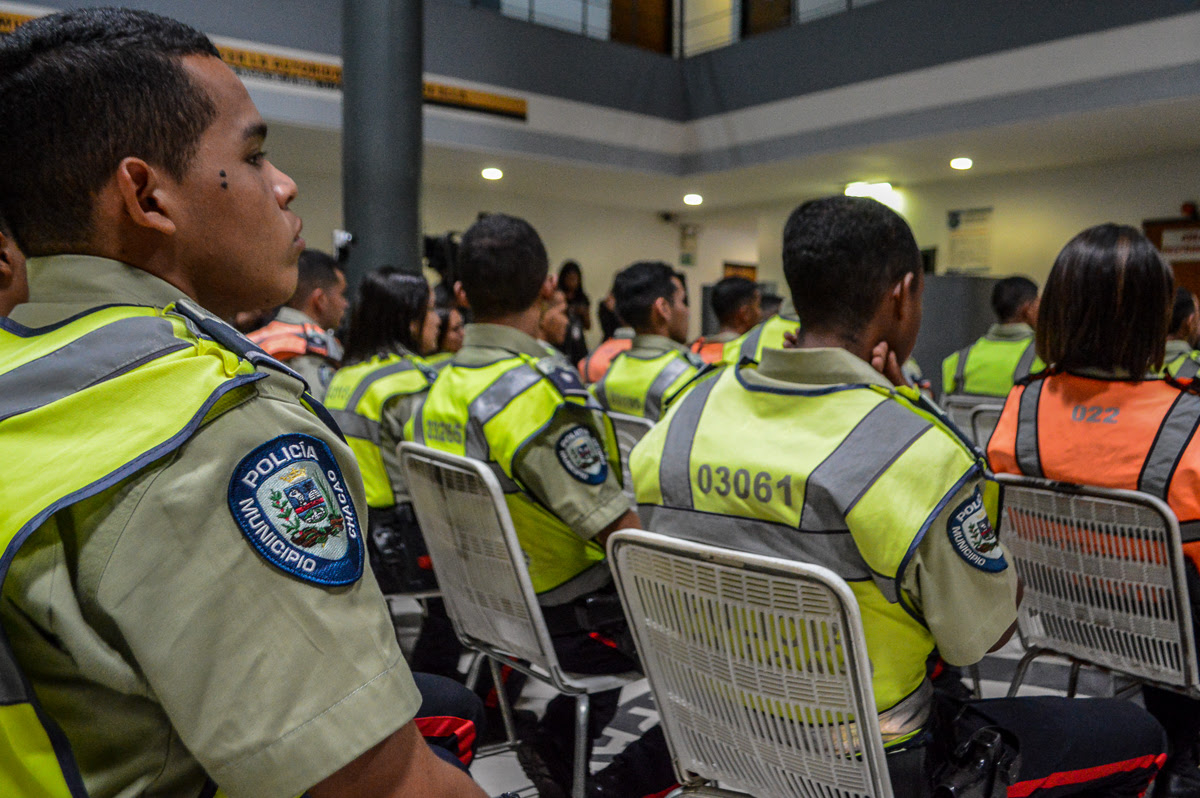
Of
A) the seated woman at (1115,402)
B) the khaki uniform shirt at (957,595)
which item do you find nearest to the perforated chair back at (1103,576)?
the seated woman at (1115,402)

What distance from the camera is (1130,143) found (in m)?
7.00

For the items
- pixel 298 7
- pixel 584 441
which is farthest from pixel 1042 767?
pixel 298 7

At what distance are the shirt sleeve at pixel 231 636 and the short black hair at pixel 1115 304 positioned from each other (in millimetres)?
1693

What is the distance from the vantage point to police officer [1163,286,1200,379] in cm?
356

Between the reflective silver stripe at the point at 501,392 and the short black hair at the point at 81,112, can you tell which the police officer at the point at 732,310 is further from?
the short black hair at the point at 81,112

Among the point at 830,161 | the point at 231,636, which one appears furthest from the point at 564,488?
the point at 830,161

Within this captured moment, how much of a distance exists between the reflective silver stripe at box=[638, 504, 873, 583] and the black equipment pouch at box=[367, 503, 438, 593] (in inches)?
46.5

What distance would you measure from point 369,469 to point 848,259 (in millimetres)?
1708

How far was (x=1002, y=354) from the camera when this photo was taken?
16.1 feet

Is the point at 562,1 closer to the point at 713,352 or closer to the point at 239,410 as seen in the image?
the point at 713,352

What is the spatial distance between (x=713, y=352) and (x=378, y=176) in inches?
84.8

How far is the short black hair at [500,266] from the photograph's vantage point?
88.8 inches

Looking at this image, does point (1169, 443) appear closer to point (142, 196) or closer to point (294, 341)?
point (142, 196)

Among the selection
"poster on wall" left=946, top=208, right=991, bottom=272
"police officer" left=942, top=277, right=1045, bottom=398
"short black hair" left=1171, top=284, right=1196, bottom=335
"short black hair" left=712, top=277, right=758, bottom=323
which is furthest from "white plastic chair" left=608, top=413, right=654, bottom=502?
"poster on wall" left=946, top=208, right=991, bottom=272
